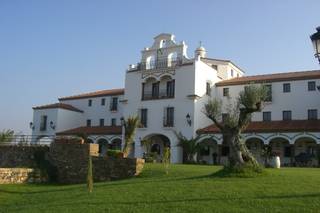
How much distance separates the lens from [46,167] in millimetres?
27797

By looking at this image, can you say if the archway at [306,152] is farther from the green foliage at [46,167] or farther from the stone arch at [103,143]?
the stone arch at [103,143]

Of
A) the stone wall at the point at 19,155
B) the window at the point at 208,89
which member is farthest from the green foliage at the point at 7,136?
the window at the point at 208,89

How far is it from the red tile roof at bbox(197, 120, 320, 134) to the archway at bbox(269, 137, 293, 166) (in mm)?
1180

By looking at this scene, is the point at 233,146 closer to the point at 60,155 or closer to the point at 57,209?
the point at 57,209

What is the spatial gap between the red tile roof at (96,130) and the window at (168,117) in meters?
6.66

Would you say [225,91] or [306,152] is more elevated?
[225,91]

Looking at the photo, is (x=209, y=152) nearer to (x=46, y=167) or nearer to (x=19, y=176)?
(x=46, y=167)

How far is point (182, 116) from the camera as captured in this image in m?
40.0

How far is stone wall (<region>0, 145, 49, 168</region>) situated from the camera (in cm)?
3008

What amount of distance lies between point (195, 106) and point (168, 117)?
10.5ft

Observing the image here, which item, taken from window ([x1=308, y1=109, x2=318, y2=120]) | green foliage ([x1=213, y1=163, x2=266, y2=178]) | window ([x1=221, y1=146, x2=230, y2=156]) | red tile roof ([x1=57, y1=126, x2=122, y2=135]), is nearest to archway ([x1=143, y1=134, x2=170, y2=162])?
red tile roof ([x1=57, y1=126, x2=122, y2=135])

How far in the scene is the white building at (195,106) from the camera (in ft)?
120

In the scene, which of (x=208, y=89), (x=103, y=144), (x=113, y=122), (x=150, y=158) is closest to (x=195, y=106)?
(x=208, y=89)

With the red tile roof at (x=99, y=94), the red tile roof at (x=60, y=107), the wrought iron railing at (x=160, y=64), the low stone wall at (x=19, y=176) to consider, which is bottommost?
the low stone wall at (x=19, y=176)
